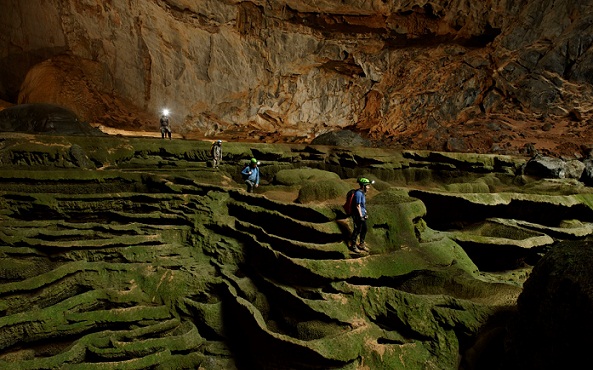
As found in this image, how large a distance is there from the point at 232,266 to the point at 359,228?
3252 millimetres

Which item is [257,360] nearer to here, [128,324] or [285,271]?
[285,271]

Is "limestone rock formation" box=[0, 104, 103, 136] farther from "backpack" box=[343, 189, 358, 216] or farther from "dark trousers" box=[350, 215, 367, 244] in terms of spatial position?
"dark trousers" box=[350, 215, 367, 244]

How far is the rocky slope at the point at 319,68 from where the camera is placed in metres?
15.0

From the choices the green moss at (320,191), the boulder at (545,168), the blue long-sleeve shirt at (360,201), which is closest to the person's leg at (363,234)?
the blue long-sleeve shirt at (360,201)

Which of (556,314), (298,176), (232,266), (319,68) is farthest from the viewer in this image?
(319,68)

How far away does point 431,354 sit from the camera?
5.38 metres

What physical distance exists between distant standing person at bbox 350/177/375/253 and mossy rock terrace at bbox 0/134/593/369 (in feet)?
0.87

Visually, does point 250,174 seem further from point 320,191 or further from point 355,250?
point 355,250

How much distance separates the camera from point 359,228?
6.64 meters

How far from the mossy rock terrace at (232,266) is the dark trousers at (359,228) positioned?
1.08 feet

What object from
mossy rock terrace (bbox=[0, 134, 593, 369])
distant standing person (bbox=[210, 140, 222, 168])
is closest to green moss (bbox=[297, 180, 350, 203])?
mossy rock terrace (bbox=[0, 134, 593, 369])

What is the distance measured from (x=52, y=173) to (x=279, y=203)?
226 inches

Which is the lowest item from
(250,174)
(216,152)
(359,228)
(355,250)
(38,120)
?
(355,250)

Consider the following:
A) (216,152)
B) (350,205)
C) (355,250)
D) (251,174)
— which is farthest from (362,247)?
(216,152)
